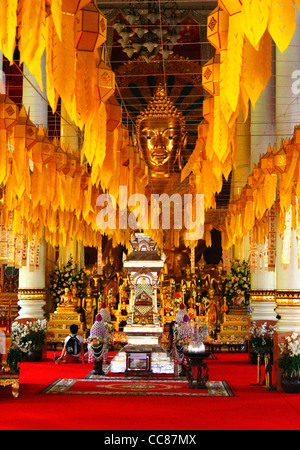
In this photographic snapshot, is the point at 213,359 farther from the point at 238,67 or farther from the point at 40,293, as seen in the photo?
the point at 238,67

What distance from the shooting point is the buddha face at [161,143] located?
22.0 m

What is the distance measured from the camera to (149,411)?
840 centimetres

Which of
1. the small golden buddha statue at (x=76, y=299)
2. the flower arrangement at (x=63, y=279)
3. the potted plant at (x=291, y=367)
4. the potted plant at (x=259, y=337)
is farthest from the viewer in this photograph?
the flower arrangement at (x=63, y=279)

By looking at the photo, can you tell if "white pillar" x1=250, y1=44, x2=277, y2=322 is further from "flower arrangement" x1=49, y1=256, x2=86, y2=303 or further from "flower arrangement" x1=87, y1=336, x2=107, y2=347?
"flower arrangement" x1=49, y1=256, x2=86, y2=303

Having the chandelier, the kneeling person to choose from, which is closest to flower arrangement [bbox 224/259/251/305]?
the kneeling person

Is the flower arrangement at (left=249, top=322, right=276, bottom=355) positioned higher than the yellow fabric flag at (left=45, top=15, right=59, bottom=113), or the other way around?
the yellow fabric flag at (left=45, top=15, right=59, bottom=113)

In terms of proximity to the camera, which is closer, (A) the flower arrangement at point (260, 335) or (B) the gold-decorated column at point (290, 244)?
(B) the gold-decorated column at point (290, 244)

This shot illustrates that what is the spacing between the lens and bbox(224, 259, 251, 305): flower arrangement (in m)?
19.3

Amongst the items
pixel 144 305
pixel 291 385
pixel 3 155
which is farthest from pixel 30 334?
pixel 3 155

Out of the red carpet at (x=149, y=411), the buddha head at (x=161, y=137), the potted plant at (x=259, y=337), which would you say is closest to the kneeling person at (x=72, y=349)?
the red carpet at (x=149, y=411)

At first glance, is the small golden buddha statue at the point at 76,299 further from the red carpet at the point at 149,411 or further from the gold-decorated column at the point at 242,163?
the red carpet at the point at 149,411

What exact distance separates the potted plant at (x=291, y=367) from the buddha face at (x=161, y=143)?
12225 mm

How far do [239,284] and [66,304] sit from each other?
5.10 meters

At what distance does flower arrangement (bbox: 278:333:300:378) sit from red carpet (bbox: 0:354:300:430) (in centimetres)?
36
